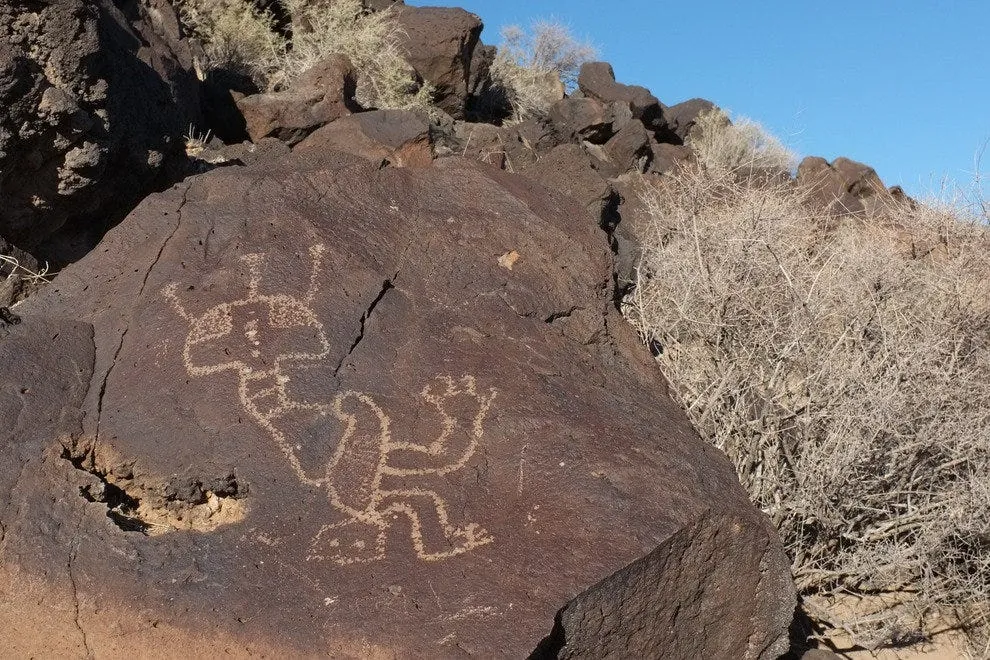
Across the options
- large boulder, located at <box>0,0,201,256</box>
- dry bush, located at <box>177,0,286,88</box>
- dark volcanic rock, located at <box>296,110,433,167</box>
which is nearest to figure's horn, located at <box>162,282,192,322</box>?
large boulder, located at <box>0,0,201,256</box>

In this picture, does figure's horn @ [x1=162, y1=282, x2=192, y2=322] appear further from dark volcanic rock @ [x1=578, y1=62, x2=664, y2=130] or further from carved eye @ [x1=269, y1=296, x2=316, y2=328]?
dark volcanic rock @ [x1=578, y1=62, x2=664, y2=130]

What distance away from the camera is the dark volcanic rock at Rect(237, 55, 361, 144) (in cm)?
832

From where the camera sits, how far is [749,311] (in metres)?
5.70

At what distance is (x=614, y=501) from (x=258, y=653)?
3.69ft

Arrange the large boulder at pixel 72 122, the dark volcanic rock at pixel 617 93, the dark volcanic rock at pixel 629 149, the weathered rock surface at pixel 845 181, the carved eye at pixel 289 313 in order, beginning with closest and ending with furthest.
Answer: the carved eye at pixel 289 313, the large boulder at pixel 72 122, the dark volcanic rock at pixel 629 149, the weathered rock surface at pixel 845 181, the dark volcanic rock at pixel 617 93

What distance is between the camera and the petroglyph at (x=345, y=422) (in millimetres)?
2867

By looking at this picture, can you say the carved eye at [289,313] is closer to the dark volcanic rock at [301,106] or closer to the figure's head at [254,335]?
the figure's head at [254,335]

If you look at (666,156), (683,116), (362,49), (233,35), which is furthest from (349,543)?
(683,116)

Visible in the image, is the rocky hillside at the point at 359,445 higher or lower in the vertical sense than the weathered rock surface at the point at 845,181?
lower

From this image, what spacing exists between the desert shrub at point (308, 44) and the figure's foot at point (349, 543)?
8.15 meters

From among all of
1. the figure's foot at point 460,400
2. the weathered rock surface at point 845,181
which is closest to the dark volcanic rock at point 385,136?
the figure's foot at point 460,400

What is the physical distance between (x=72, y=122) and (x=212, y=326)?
2455mm

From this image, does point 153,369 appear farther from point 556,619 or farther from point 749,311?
point 749,311

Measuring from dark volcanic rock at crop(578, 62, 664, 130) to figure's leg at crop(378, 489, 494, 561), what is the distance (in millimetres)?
12349
